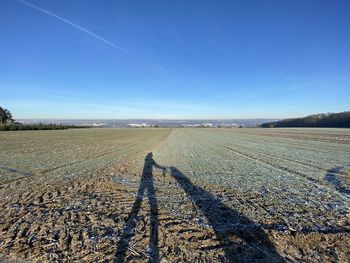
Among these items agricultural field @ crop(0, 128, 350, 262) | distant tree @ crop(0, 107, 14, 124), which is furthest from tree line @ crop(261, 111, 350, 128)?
distant tree @ crop(0, 107, 14, 124)

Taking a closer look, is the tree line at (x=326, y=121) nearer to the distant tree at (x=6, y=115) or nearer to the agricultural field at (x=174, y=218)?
the agricultural field at (x=174, y=218)

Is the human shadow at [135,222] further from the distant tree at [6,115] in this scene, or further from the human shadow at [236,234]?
the distant tree at [6,115]

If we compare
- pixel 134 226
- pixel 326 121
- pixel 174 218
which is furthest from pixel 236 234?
pixel 326 121

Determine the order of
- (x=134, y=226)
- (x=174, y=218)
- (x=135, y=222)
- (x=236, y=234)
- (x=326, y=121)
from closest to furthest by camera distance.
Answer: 1. (x=236, y=234)
2. (x=134, y=226)
3. (x=135, y=222)
4. (x=174, y=218)
5. (x=326, y=121)

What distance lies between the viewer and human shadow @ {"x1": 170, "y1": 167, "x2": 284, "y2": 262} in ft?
11.6

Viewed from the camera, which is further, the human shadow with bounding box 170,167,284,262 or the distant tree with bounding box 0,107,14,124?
the distant tree with bounding box 0,107,14,124

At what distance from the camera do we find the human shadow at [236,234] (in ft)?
Answer: 11.6

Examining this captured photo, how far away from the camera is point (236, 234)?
418cm

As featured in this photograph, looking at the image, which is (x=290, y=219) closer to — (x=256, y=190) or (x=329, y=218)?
(x=329, y=218)

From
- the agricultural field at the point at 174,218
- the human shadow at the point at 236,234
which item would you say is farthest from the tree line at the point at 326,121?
the human shadow at the point at 236,234

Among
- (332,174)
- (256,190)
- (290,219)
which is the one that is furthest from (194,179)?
(332,174)

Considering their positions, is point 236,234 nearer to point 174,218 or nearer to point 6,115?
point 174,218

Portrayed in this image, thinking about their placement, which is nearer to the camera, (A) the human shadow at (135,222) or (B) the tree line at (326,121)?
(A) the human shadow at (135,222)

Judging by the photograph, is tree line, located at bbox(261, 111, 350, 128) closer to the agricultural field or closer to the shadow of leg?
the agricultural field
